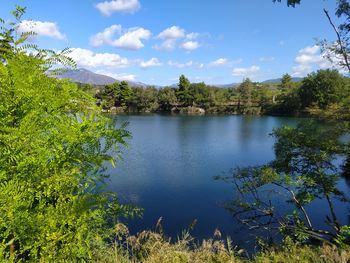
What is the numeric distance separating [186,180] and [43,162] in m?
14.1

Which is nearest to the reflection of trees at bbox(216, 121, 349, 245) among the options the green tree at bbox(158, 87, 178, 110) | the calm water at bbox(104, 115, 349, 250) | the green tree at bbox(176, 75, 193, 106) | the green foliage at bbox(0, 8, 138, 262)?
the calm water at bbox(104, 115, 349, 250)

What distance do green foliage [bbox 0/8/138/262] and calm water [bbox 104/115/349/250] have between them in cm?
46

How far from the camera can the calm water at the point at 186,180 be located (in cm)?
1058

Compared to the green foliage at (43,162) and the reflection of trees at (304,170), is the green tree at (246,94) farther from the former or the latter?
the green foliage at (43,162)

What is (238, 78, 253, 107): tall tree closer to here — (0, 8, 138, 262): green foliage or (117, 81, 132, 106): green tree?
(117, 81, 132, 106): green tree

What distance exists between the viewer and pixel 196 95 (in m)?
64.6

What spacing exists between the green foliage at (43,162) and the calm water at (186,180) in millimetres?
462

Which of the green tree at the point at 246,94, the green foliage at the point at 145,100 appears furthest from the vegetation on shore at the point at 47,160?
the green foliage at the point at 145,100

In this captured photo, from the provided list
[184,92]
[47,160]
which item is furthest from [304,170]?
[184,92]

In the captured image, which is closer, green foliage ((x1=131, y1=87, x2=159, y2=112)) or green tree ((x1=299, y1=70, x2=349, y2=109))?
green tree ((x1=299, y1=70, x2=349, y2=109))

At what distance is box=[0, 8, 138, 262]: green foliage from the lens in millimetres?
1713

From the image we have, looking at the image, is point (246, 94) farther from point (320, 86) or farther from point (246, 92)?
point (320, 86)

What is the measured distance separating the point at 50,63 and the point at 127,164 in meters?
17.0

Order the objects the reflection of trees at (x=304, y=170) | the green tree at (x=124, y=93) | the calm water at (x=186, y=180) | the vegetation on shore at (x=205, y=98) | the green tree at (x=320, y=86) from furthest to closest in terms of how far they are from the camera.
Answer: the green tree at (x=124, y=93) < the vegetation on shore at (x=205, y=98) < the green tree at (x=320, y=86) < the calm water at (x=186, y=180) < the reflection of trees at (x=304, y=170)
